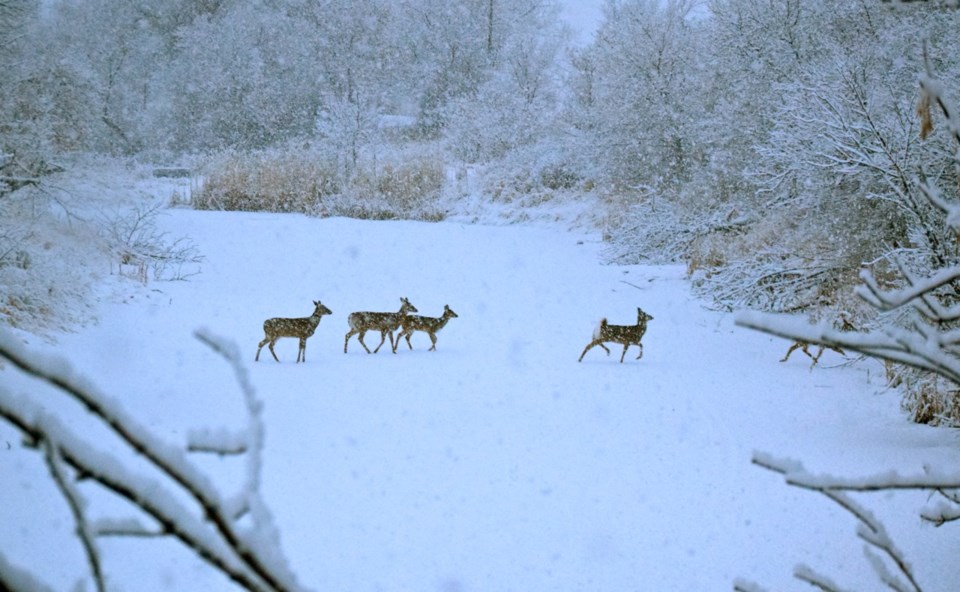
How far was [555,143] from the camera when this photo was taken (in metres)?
20.9

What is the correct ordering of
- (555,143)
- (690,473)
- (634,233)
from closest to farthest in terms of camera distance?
(690,473), (634,233), (555,143)

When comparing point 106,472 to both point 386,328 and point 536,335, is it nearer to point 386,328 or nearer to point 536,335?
point 386,328

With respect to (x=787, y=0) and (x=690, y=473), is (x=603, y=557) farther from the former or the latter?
(x=787, y=0)

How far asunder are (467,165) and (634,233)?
29.3 feet

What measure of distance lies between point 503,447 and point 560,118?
16665 mm

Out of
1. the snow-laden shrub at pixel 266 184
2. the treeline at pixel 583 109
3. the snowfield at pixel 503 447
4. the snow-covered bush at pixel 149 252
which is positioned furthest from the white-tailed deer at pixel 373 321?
the snow-laden shrub at pixel 266 184

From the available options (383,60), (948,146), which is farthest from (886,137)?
(383,60)

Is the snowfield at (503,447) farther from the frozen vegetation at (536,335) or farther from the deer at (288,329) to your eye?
the deer at (288,329)

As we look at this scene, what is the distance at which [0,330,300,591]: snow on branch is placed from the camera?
568mm

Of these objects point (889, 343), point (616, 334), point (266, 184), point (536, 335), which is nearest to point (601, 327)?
point (616, 334)

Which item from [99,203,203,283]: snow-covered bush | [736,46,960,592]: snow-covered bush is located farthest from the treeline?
[99,203,203,283]: snow-covered bush

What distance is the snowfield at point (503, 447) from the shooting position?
13.9ft

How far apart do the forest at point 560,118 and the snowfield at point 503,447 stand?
1065mm

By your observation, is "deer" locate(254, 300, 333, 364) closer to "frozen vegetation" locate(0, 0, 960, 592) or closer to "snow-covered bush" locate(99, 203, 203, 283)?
"frozen vegetation" locate(0, 0, 960, 592)
